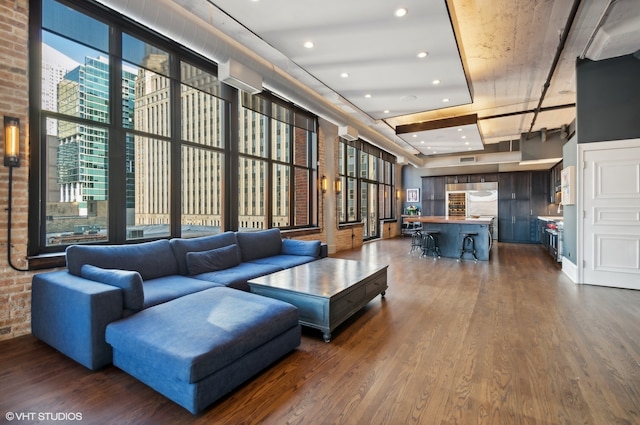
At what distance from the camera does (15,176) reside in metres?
2.80

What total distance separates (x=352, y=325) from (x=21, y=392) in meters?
2.61

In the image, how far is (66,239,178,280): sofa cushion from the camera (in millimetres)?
2818

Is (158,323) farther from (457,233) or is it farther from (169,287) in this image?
(457,233)

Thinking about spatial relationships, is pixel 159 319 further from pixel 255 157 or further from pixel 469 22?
pixel 469 22

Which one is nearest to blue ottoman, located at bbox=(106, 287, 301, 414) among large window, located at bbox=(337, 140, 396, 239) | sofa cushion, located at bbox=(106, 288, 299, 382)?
sofa cushion, located at bbox=(106, 288, 299, 382)

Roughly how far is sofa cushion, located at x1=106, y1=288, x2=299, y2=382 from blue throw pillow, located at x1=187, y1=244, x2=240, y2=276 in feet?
3.54

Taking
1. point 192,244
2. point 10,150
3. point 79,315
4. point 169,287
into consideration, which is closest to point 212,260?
point 192,244

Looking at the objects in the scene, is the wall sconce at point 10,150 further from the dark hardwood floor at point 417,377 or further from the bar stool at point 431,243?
the bar stool at point 431,243

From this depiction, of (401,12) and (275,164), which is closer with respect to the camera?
(401,12)

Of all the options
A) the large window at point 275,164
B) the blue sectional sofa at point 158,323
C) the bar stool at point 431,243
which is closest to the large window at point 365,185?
the large window at point 275,164

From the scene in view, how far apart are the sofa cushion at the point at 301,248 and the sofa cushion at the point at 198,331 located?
7.24ft

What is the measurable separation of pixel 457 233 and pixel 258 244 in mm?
4950

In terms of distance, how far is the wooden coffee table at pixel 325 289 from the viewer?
2.80 metres

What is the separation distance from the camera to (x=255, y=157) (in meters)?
5.83
